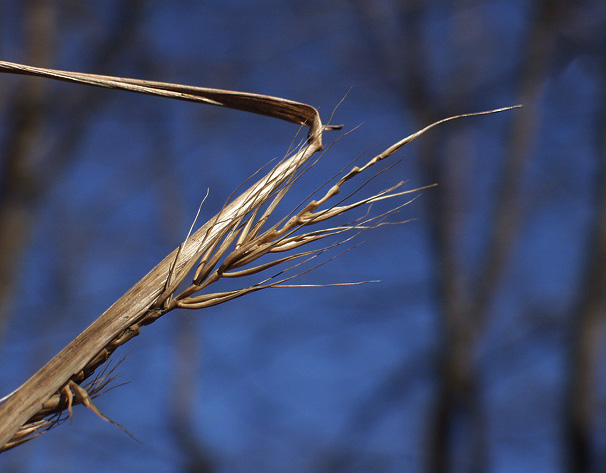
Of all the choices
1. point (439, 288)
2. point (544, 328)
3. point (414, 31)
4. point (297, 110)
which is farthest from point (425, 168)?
point (297, 110)

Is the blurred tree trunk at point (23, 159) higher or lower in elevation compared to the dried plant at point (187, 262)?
higher

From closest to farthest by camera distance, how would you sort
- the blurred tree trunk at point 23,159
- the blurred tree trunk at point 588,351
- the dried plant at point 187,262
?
the dried plant at point 187,262, the blurred tree trunk at point 588,351, the blurred tree trunk at point 23,159

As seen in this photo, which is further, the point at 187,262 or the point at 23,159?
the point at 23,159

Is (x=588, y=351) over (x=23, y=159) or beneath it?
beneath

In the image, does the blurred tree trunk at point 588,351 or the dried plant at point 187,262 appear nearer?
the dried plant at point 187,262

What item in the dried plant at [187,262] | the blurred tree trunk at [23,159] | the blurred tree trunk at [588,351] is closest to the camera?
the dried plant at [187,262]

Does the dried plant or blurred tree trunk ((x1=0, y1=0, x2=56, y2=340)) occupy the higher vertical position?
blurred tree trunk ((x1=0, y1=0, x2=56, y2=340))

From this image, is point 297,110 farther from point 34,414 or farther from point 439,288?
point 439,288

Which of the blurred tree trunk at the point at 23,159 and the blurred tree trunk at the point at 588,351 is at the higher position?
A: the blurred tree trunk at the point at 23,159

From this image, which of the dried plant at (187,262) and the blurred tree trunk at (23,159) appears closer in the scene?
the dried plant at (187,262)

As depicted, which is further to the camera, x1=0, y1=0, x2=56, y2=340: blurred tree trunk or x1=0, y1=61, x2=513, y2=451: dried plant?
x1=0, y1=0, x2=56, y2=340: blurred tree trunk

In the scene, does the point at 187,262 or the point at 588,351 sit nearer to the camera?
the point at 187,262

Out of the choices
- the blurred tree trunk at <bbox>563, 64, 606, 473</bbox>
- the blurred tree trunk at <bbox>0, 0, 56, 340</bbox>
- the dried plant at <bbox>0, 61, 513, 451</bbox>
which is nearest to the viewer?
the dried plant at <bbox>0, 61, 513, 451</bbox>
